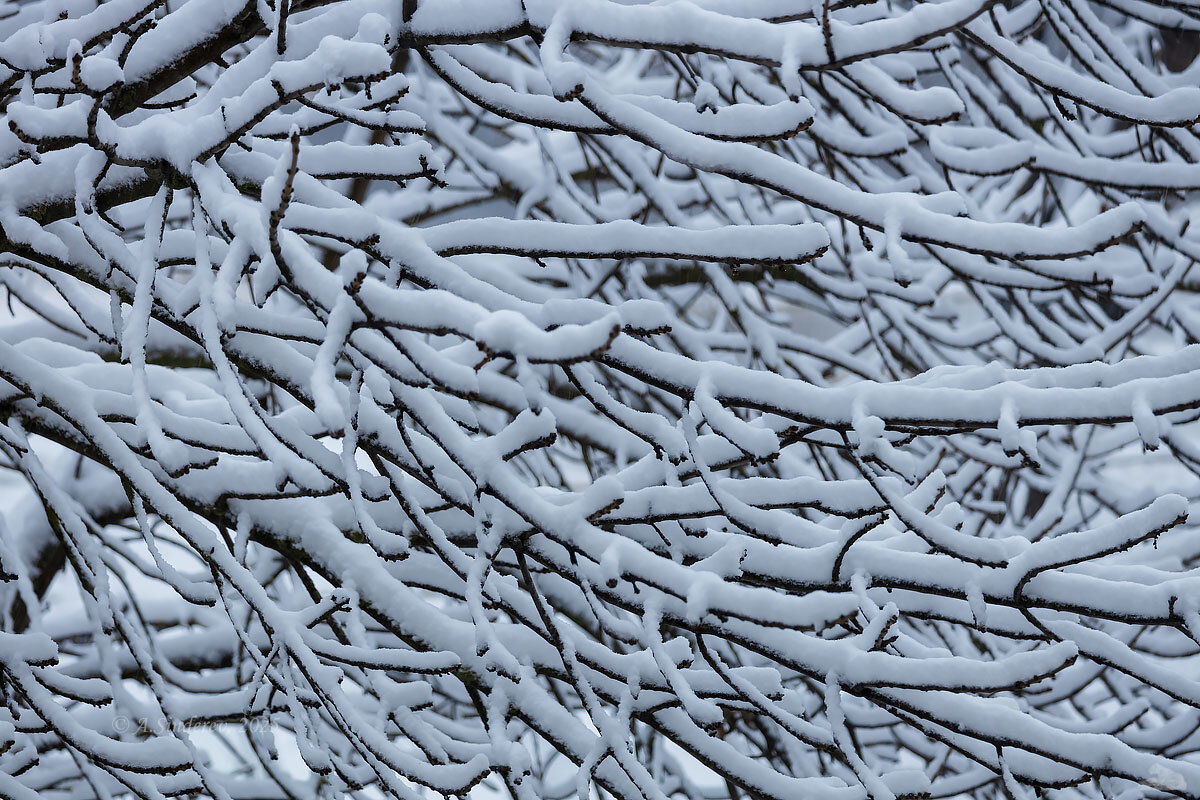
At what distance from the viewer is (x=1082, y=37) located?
2656 millimetres

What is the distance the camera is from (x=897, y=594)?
5.64 ft

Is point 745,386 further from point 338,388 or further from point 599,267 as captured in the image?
point 599,267

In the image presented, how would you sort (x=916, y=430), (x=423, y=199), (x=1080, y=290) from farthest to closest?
(x=423, y=199)
(x=1080, y=290)
(x=916, y=430)

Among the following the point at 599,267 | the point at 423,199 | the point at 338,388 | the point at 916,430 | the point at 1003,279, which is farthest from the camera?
the point at 423,199

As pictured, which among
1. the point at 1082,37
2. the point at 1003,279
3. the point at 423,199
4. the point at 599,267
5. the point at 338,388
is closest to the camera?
the point at 338,388

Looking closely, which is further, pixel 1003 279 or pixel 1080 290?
pixel 1080 290

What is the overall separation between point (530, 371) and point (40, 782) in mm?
2567

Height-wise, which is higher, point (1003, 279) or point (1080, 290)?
point (1080, 290)

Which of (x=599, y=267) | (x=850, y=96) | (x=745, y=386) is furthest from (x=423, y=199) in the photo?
(x=745, y=386)

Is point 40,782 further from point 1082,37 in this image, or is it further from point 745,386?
point 1082,37

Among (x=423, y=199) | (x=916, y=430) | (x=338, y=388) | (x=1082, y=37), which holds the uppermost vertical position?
(x=423, y=199)

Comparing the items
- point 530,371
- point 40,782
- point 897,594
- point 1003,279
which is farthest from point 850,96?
point 40,782

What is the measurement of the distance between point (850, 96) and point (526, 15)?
165 cm

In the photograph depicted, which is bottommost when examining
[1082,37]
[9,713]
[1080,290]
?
[9,713]
